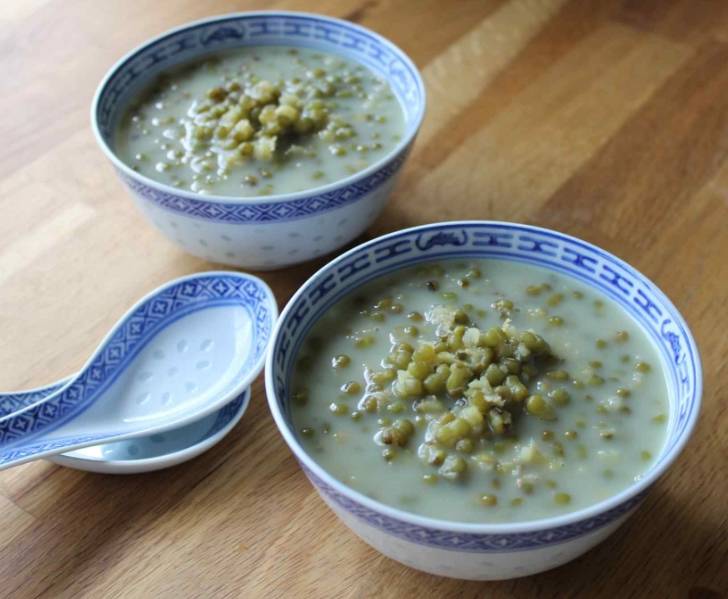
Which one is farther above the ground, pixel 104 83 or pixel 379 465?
pixel 104 83

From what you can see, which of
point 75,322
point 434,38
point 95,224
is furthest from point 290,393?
point 434,38

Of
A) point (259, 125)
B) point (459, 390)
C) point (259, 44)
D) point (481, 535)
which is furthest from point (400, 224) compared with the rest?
point (481, 535)

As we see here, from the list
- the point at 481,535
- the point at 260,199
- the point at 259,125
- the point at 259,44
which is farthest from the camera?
the point at 259,44

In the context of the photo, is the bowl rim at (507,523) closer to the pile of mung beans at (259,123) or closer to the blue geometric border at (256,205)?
the blue geometric border at (256,205)

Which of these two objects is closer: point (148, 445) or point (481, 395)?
point (481, 395)

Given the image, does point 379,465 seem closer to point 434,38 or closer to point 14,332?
point 14,332

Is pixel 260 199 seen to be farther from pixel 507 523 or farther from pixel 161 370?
pixel 507 523

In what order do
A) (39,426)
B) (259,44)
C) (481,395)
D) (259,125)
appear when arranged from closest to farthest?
(481,395)
(39,426)
(259,125)
(259,44)
